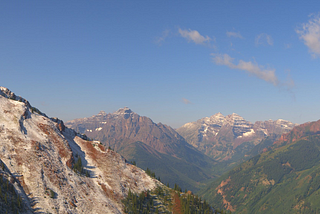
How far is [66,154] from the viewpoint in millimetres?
153375

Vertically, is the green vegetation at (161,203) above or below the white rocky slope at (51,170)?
below

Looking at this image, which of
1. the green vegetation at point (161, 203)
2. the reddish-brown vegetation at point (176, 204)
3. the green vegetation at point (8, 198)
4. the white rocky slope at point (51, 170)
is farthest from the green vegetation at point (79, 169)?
the reddish-brown vegetation at point (176, 204)

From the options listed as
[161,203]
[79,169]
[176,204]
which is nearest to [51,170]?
[79,169]

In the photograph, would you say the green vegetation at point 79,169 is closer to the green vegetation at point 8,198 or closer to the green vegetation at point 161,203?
the green vegetation at point 161,203

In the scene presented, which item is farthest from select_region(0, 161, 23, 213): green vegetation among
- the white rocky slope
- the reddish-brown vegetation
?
the reddish-brown vegetation

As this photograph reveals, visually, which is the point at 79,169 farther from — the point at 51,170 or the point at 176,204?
the point at 176,204

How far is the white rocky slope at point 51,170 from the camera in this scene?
11644cm

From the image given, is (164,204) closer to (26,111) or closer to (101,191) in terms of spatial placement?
(101,191)

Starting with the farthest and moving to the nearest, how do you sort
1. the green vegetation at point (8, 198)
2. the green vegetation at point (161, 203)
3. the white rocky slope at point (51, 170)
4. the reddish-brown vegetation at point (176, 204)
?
the reddish-brown vegetation at point (176, 204) → the green vegetation at point (161, 203) → the white rocky slope at point (51, 170) → the green vegetation at point (8, 198)

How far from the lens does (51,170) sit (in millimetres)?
132125

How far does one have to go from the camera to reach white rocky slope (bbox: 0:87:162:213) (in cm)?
11644

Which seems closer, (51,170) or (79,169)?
(51,170)

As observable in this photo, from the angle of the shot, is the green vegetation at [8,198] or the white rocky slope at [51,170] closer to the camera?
the green vegetation at [8,198]

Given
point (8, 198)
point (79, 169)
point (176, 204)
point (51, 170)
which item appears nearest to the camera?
point (8, 198)
